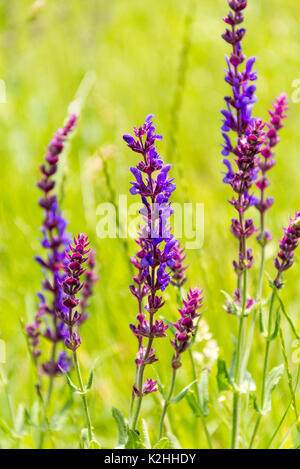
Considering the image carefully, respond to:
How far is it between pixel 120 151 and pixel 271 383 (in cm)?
191

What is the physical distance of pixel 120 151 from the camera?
10.6 feet

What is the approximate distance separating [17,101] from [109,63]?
1.31 meters

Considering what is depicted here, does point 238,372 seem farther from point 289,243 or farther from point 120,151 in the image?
point 120,151

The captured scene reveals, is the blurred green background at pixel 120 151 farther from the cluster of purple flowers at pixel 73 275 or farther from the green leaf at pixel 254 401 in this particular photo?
the cluster of purple flowers at pixel 73 275

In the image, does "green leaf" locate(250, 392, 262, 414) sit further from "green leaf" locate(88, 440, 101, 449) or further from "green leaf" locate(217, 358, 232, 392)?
"green leaf" locate(88, 440, 101, 449)

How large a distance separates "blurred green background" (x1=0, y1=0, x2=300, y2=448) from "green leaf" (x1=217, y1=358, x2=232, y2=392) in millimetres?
245

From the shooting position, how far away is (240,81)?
147 cm

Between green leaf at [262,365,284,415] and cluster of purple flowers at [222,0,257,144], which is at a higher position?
cluster of purple flowers at [222,0,257,144]

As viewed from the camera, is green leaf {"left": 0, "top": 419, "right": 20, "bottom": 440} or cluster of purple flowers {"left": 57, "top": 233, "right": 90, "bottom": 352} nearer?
cluster of purple flowers {"left": 57, "top": 233, "right": 90, "bottom": 352}

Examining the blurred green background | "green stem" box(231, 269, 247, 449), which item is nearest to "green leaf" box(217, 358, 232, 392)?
"green stem" box(231, 269, 247, 449)

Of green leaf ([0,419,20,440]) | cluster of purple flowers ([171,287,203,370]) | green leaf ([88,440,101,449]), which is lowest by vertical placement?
green leaf ([0,419,20,440])

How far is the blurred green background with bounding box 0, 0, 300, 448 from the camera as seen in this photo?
2.22m

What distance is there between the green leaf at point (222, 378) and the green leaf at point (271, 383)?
124 mm

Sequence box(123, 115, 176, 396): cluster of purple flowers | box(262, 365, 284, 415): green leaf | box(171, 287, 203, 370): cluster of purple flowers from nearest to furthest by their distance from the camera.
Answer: box(123, 115, 176, 396): cluster of purple flowers
box(171, 287, 203, 370): cluster of purple flowers
box(262, 365, 284, 415): green leaf
